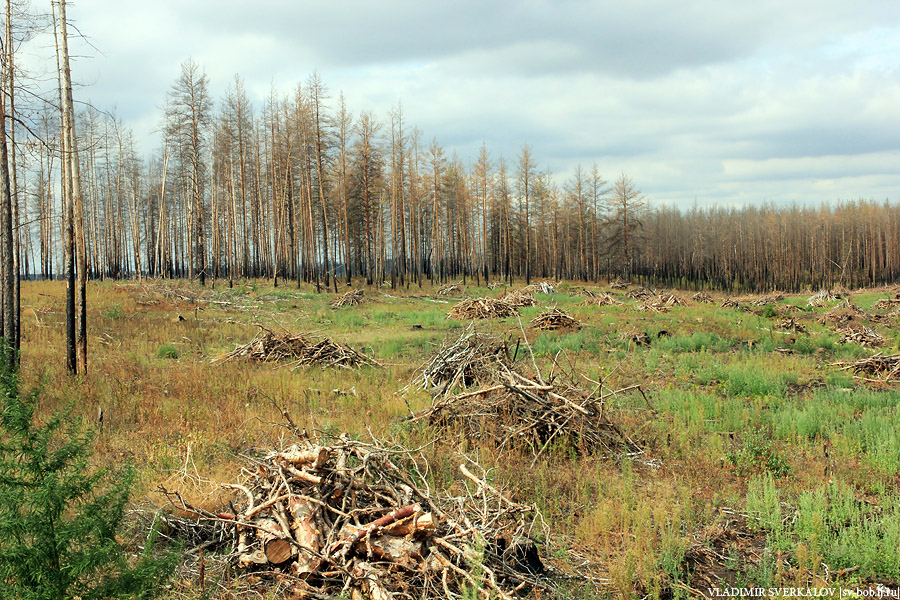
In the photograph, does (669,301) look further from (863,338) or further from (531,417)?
(531,417)

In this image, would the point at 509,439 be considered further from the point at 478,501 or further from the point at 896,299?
the point at 896,299

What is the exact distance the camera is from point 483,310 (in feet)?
70.6

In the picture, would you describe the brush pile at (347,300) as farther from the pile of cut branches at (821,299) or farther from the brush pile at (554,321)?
the pile of cut branches at (821,299)

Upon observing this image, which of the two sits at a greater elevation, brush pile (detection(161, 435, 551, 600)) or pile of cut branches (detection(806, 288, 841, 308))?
pile of cut branches (detection(806, 288, 841, 308))

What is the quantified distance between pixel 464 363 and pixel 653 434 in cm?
378

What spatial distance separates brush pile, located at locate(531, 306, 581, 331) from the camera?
58.9 ft

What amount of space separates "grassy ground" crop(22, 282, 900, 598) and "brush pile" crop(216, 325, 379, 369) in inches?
26.5

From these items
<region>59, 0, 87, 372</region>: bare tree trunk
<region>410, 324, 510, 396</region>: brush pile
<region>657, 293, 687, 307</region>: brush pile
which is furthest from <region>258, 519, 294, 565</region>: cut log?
<region>657, 293, 687, 307</region>: brush pile

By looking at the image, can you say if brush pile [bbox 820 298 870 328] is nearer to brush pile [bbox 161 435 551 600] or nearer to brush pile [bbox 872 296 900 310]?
brush pile [bbox 872 296 900 310]

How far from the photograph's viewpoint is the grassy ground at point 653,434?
432 centimetres

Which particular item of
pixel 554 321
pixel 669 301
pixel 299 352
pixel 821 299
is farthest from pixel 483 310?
pixel 821 299

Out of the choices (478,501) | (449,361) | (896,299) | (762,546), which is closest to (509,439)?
(478,501)

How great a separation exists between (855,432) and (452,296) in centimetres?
2872

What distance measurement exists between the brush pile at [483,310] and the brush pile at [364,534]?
16.8m
